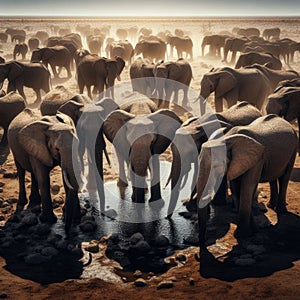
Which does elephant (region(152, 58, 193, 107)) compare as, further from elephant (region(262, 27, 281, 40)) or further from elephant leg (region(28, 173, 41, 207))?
elephant (region(262, 27, 281, 40))

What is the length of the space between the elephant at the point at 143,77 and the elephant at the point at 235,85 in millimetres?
3517

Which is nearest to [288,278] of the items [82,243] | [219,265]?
[219,265]

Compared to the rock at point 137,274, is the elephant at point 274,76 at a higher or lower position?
higher

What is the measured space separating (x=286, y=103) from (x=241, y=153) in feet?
16.5

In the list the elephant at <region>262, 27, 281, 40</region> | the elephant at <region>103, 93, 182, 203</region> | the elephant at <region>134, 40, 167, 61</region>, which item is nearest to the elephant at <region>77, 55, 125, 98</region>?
the elephant at <region>103, 93, 182, 203</region>

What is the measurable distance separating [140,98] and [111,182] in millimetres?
2001

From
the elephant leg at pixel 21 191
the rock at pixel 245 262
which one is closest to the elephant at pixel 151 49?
the elephant leg at pixel 21 191

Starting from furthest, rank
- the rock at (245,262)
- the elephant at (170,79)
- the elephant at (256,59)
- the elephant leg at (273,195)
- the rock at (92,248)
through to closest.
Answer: the elephant at (256,59), the elephant at (170,79), the elephant leg at (273,195), the rock at (92,248), the rock at (245,262)

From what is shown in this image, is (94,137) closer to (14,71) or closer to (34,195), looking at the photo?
(34,195)

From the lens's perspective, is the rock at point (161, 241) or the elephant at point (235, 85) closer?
the rock at point (161, 241)

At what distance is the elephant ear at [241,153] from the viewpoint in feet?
25.9

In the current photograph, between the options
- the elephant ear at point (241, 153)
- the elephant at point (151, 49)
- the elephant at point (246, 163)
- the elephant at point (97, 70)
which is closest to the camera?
the elephant at point (246, 163)

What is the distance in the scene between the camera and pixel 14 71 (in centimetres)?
1792

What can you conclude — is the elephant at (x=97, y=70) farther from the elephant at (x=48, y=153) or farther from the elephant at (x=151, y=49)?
the elephant at (x=151, y=49)
